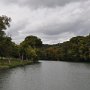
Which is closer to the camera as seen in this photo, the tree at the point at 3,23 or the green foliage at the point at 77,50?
the tree at the point at 3,23

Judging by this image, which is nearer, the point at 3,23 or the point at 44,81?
the point at 44,81

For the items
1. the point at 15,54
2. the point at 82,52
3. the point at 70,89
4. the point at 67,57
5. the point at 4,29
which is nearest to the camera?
the point at 70,89

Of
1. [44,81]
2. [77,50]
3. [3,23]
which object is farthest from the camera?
[77,50]

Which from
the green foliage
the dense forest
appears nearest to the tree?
the dense forest

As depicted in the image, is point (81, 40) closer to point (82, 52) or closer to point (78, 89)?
point (82, 52)

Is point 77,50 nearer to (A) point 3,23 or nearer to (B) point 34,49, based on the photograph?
(B) point 34,49

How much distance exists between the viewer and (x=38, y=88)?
4784cm

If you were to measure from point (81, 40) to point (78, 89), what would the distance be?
13002 cm

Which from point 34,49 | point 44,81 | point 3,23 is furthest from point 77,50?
point 44,81

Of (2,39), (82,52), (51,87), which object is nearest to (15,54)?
(82,52)

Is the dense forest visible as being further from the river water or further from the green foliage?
the river water

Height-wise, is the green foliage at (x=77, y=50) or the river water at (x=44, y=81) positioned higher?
the green foliage at (x=77, y=50)

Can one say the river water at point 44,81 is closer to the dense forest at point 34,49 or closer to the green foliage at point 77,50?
the dense forest at point 34,49

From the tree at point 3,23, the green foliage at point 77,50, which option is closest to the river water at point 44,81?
the tree at point 3,23
